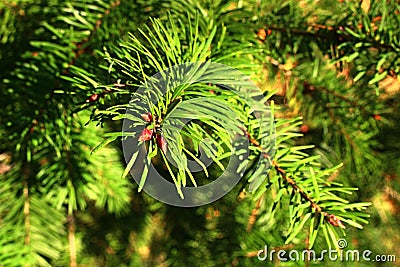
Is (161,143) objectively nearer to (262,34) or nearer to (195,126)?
(195,126)

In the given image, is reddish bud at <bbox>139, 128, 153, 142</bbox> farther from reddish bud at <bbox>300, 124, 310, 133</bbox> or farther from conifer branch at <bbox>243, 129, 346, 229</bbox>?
reddish bud at <bbox>300, 124, 310, 133</bbox>

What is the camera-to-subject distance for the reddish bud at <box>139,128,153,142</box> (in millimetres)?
206

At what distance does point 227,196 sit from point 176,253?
0.25ft

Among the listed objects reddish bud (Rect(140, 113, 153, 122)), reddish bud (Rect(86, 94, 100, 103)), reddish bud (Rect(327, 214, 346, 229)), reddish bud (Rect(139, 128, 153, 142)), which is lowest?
reddish bud (Rect(327, 214, 346, 229))

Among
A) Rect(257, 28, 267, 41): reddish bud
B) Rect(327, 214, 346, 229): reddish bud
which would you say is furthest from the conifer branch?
Rect(257, 28, 267, 41): reddish bud

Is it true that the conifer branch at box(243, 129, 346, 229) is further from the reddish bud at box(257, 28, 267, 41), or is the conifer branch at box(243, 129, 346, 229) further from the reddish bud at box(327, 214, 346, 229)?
the reddish bud at box(257, 28, 267, 41)

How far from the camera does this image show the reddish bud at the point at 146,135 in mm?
206

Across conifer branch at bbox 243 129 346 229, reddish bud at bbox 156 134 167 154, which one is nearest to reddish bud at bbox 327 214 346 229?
conifer branch at bbox 243 129 346 229

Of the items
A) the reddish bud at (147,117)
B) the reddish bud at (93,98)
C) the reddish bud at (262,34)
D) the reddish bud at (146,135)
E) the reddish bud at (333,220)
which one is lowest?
the reddish bud at (333,220)

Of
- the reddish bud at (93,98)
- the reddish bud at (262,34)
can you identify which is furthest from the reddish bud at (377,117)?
the reddish bud at (93,98)

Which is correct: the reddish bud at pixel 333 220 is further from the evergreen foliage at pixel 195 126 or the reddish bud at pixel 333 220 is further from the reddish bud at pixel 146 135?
the reddish bud at pixel 146 135

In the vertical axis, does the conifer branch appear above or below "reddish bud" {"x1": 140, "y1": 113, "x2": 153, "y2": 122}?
below

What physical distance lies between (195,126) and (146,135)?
4cm

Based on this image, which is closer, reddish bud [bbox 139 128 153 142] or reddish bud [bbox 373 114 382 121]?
reddish bud [bbox 139 128 153 142]
